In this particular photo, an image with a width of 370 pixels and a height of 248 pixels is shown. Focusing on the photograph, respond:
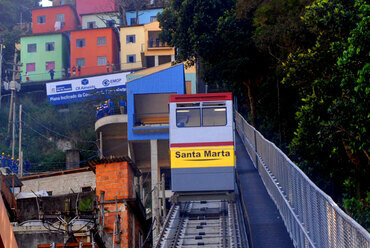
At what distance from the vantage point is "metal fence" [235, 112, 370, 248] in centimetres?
715

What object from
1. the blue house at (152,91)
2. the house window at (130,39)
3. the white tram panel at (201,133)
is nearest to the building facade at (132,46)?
the house window at (130,39)

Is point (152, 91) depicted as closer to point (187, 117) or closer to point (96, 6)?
point (187, 117)

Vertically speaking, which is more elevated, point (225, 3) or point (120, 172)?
point (225, 3)

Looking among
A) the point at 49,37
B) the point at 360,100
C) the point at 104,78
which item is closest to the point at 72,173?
the point at 104,78

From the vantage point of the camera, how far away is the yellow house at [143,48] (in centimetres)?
5631

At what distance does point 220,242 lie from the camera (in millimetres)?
16156

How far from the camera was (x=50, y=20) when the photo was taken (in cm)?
6600

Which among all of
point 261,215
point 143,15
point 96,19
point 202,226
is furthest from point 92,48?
point 202,226

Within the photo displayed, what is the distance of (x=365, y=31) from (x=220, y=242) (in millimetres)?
7246

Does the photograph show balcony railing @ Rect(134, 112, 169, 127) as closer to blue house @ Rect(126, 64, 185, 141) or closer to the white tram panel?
blue house @ Rect(126, 64, 185, 141)

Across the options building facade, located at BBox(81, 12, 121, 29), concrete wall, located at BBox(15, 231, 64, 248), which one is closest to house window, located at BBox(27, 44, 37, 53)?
building facade, located at BBox(81, 12, 121, 29)

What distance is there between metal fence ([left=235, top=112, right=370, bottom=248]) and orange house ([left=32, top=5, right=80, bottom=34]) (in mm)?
50946

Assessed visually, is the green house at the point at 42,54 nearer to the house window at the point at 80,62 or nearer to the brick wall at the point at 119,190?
the house window at the point at 80,62

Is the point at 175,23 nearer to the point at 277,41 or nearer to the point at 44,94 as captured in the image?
the point at 277,41
